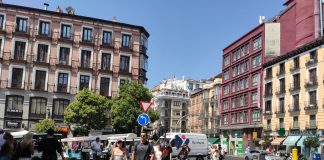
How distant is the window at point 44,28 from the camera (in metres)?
50.9

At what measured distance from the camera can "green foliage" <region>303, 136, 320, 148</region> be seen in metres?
43.2

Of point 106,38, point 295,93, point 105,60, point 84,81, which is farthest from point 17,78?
point 295,93

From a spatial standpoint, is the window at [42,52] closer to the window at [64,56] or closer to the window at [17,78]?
the window at [64,56]

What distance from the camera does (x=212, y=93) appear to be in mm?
86750

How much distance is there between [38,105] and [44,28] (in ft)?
32.1

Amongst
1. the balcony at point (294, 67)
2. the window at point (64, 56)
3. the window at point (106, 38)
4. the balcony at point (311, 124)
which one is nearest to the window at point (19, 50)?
the window at point (64, 56)

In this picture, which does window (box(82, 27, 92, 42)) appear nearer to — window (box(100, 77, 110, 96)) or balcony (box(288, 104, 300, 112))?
window (box(100, 77, 110, 96))

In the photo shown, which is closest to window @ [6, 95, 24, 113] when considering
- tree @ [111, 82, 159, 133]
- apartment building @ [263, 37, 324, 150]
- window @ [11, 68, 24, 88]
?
window @ [11, 68, 24, 88]

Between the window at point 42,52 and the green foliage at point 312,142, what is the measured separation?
105 ft

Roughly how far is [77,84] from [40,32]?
7.89 metres

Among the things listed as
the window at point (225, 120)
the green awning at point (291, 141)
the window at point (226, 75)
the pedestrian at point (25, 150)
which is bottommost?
the green awning at point (291, 141)

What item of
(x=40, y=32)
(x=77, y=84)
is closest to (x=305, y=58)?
(x=77, y=84)

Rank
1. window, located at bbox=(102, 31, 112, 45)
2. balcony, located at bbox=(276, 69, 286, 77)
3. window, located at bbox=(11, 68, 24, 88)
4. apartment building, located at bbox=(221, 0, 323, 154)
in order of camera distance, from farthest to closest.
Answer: apartment building, located at bbox=(221, 0, 323, 154) < balcony, located at bbox=(276, 69, 286, 77) < window, located at bbox=(102, 31, 112, 45) < window, located at bbox=(11, 68, 24, 88)

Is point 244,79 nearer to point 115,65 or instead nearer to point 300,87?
point 300,87
